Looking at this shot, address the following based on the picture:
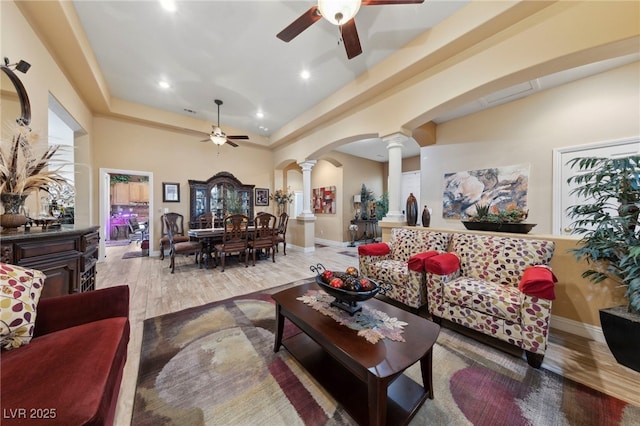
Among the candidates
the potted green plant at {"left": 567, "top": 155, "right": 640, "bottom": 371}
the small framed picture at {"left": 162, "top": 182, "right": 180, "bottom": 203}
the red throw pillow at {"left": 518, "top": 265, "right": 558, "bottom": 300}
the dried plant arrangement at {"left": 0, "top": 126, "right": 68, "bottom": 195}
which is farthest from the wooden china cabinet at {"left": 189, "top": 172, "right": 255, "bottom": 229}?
the potted green plant at {"left": 567, "top": 155, "right": 640, "bottom": 371}

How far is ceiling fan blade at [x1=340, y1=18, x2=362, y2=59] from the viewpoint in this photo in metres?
2.09

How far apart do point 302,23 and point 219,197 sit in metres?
5.00

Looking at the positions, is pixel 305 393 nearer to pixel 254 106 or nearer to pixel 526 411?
pixel 526 411

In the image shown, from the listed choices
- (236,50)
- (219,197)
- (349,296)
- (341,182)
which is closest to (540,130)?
(349,296)

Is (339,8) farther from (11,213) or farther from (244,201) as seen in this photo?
(244,201)

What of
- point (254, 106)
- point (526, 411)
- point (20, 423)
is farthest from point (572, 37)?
point (254, 106)

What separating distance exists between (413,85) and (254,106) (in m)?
3.21

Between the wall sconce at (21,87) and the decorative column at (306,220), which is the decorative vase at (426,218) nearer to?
the decorative column at (306,220)

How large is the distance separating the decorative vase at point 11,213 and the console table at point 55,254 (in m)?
0.10

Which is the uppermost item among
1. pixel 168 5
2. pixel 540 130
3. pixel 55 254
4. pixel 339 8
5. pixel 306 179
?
pixel 168 5

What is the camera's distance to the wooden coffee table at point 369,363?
1047 millimetres

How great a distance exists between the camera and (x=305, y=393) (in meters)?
1.42

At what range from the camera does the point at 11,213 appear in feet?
5.41

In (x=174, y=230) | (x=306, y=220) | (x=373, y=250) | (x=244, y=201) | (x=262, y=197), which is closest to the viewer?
(x=373, y=250)
